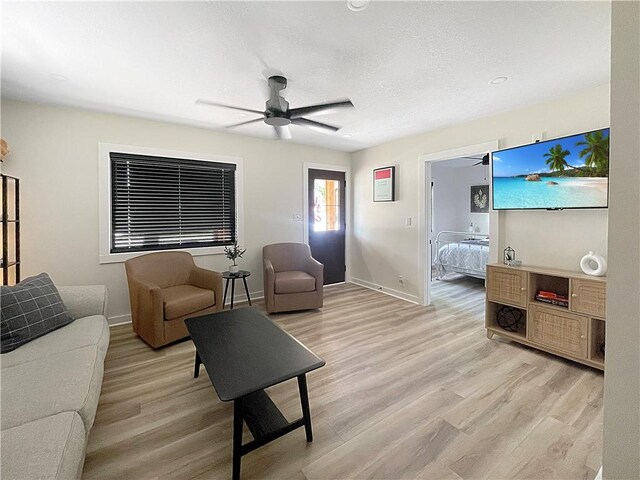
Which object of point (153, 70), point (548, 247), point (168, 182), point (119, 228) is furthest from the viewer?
point (168, 182)

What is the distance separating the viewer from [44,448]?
1038mm

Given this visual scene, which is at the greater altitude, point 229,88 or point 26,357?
point 229,88

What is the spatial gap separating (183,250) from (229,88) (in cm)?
219

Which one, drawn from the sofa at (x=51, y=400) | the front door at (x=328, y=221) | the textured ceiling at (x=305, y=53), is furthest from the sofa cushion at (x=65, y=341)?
the front door at (x=328, y=221)

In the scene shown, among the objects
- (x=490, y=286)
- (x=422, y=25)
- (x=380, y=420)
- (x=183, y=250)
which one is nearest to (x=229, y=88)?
(x=422, y=25)

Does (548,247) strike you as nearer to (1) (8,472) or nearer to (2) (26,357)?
(1) (8,472)

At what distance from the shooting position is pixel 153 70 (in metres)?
2.33

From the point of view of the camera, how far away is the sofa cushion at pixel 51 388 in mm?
1231

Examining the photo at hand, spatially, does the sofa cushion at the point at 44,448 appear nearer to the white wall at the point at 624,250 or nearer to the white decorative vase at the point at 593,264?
the white wall at the point at 624,250

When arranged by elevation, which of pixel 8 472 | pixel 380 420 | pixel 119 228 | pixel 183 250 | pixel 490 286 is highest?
pixel 119 228

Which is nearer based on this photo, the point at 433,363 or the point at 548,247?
the point at 433,363

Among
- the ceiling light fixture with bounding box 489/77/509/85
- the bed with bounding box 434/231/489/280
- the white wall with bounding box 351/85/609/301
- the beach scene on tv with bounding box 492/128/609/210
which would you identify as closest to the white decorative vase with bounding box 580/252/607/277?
the white wall with bounding box 351/85/609/301

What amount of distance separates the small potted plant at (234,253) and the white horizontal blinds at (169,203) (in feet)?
0.31

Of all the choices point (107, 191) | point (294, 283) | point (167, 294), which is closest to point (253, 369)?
point (167, 294)
